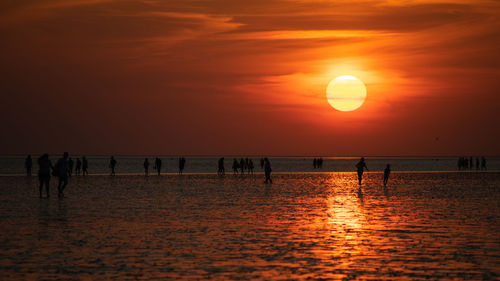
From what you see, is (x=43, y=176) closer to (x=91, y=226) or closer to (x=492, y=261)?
(x=91, y=226)

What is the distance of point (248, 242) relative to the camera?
14.2 meters

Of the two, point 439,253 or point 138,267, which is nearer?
point 138,267

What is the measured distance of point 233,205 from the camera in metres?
24.6

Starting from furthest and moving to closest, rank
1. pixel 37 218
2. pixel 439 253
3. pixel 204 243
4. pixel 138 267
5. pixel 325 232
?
pixel 37 218 → pixel 325 232 → pixel 204 243 → pixel 439 253 → pixel 138 267

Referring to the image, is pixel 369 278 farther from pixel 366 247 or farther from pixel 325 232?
pixel 325 232

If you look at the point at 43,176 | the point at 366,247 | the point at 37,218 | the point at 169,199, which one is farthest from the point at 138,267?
the point at 43,176

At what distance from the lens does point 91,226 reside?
17078 millimetres

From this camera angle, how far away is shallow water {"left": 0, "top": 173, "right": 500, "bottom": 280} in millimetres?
10688

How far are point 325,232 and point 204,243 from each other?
3.48m

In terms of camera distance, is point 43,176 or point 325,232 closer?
point 325,232

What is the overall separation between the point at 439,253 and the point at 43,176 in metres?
20.2

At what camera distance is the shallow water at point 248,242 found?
35.1 ft

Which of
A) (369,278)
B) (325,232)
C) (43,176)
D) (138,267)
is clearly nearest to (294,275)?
(369,278)

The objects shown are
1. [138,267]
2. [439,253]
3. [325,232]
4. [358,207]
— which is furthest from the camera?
[358,207]
